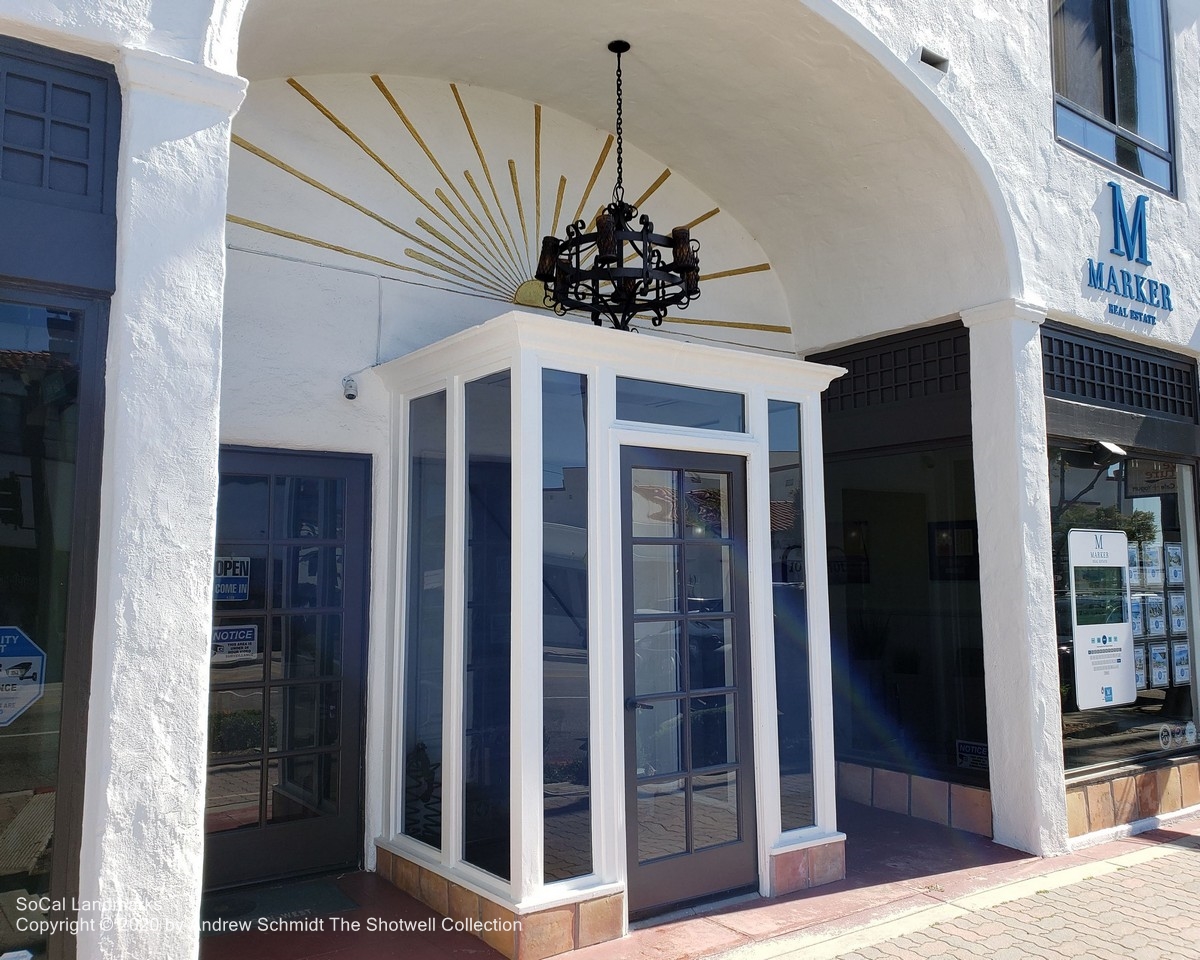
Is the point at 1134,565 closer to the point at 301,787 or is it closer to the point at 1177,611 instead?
the point at 1177,611

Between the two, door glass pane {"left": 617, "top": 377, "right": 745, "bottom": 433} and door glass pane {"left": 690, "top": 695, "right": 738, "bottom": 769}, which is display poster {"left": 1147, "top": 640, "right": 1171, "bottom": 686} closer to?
door glass pane {"left": 690, "top": 695, "right": 738, "bottom": 769}

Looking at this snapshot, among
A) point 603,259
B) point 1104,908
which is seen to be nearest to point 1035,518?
point 1104,908

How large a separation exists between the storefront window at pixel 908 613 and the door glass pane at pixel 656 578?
2338 mm

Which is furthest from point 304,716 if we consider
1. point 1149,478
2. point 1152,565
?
point 1149,478

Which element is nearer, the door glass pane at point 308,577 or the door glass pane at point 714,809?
the door glass pane at point 714,809

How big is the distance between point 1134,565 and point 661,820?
4.08 meters

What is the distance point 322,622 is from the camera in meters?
4.94

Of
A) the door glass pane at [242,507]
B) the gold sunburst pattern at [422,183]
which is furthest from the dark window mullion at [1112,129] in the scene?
the door glass pane at [242,507]

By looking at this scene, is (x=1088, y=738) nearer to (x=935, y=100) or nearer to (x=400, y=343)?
(x=935, y=100)

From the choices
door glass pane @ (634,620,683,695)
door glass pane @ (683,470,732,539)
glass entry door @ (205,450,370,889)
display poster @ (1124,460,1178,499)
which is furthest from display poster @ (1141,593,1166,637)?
glass entry door @ (205,450,370,889)

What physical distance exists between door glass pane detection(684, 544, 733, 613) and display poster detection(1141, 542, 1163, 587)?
364cm

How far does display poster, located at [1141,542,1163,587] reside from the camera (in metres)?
6.70

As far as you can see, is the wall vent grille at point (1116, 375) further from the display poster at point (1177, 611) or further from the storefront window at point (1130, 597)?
the display poster at point (1177, 611)

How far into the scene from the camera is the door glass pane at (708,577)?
460cm
